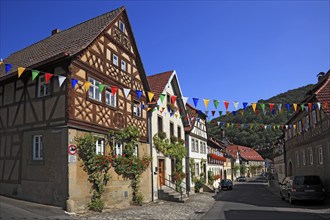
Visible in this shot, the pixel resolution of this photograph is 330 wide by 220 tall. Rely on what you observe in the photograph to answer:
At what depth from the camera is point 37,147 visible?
51.6ft

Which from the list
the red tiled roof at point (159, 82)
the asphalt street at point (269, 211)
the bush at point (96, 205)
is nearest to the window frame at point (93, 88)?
the bush at point (96, 205)

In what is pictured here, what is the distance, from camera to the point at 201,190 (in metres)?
34.4

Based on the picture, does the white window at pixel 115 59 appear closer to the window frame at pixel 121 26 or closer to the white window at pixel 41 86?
the window frame at pixel 121 26

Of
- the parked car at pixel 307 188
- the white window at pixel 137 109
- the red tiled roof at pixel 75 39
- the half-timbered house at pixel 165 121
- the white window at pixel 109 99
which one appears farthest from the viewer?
the half-timbered house at pixel 165 121

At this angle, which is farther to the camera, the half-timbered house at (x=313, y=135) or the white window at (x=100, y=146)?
the half-timbered house at (x=313, y=135)

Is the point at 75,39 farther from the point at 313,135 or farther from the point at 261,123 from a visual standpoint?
the point at 261,123

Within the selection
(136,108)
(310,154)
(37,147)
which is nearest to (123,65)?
(136,108)

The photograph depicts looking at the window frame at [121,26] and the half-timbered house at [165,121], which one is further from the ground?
the window frame at [121,26]

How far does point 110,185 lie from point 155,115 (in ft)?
26.3

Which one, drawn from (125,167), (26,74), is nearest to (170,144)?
(125,167)

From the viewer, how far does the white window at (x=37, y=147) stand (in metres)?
15.6

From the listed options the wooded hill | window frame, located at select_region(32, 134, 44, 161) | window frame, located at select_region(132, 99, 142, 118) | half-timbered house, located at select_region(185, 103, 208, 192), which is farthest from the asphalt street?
the wooded hill

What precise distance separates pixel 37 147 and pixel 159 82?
13.8m

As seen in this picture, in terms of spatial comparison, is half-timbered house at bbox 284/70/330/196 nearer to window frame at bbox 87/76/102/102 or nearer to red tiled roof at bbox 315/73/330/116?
red tiled roof at bbox 315/73/330/116
